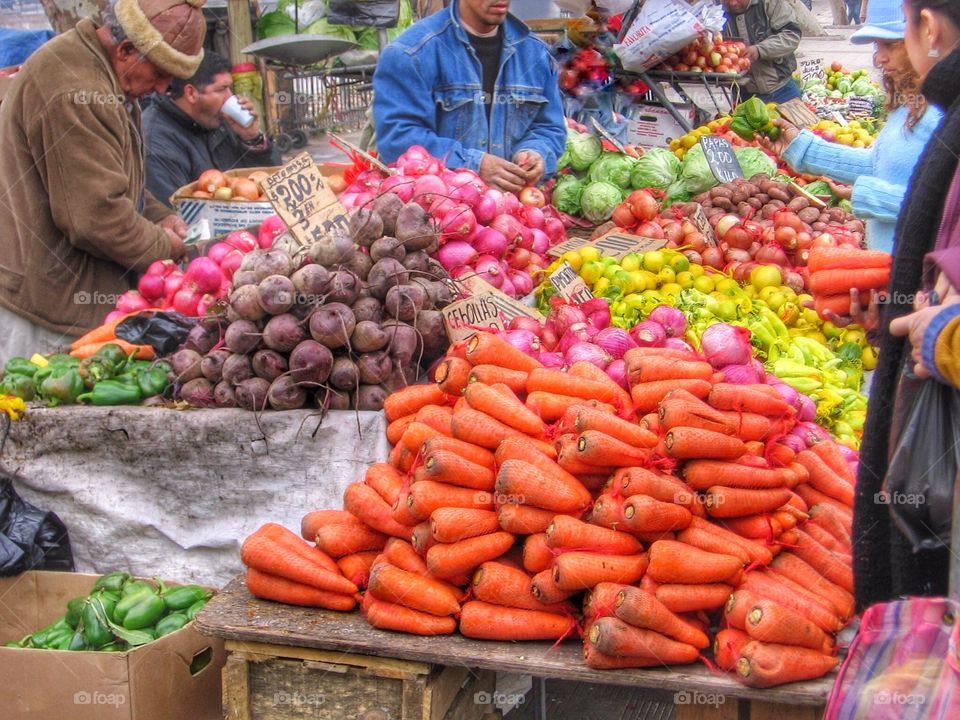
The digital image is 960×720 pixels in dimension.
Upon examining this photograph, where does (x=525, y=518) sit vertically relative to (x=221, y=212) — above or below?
above

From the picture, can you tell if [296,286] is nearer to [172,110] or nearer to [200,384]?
[200,384]

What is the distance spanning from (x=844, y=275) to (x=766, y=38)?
22.2 ft

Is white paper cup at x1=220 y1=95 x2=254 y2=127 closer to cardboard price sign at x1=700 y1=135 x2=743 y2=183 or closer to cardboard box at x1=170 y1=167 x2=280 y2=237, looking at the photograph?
cardboard box at x1=170 y1=167 x2=280 y2=237

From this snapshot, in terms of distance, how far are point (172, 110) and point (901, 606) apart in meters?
5.30

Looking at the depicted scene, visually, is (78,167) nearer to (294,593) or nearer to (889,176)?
(294,593)

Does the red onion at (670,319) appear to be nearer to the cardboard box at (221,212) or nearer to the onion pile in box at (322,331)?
the onion pile in box at (322,331)

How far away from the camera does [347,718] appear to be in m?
2.38

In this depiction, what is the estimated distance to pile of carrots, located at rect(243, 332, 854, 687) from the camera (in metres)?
2.19

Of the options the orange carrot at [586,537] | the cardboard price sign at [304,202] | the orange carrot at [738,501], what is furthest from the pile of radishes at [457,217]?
the orange carrot at [738,501]

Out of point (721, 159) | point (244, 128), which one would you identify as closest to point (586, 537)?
point (721, 159)

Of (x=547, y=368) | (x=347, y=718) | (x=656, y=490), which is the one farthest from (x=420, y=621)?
(x=547, y=368)

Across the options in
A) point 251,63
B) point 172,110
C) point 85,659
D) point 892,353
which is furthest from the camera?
point 251,63

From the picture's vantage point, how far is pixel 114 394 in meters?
3.30

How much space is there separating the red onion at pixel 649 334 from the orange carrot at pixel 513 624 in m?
1.10
